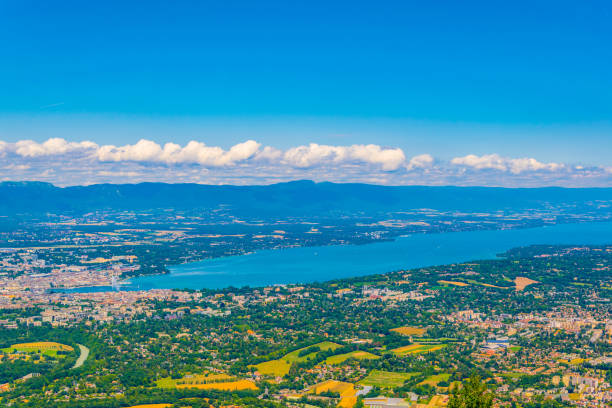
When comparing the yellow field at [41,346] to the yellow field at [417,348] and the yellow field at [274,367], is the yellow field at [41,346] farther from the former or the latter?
the yellow field at [417,348]

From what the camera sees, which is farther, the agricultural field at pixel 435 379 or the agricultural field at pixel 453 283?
the agricultural field at pixel 453 283

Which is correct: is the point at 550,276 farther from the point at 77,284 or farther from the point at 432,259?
the point at 77,284

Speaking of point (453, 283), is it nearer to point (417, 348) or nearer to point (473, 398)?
point (417, 348)

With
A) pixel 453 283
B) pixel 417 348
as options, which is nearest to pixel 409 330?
pixel 417 348

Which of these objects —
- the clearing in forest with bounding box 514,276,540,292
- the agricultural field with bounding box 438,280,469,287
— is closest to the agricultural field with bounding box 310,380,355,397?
the clearing in forest with bounding box 514,276,540,292

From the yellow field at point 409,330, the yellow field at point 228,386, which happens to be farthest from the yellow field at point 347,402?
the yellow field at point 409,330

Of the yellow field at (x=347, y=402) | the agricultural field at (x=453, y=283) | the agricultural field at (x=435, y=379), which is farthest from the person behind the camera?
the agricultural field at (x=453, y=283)

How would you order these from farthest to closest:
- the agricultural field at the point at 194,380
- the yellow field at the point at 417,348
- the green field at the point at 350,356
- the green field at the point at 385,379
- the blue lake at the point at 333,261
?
the blue lake at the point at 333,261
the yellow field at the point at 417,348
the green field at the point at 350,356
the green field at the point at 385,379
the agricultural field at the point at 194,380
